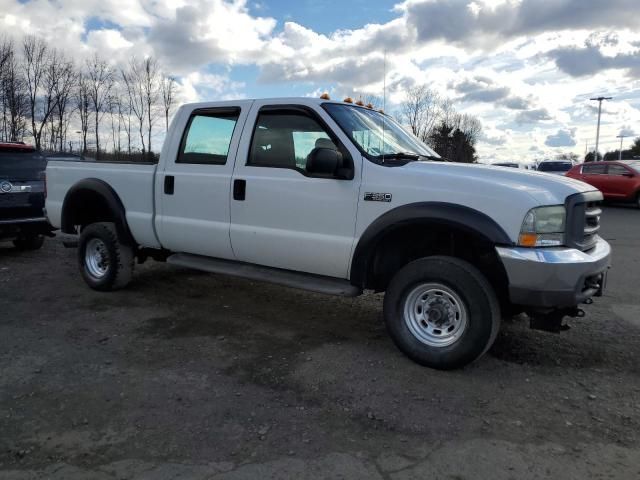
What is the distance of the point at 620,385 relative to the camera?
380cm

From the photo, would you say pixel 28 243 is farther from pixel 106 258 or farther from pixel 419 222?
pixel 419 222

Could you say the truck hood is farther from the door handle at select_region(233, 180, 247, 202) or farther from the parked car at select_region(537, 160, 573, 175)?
the parked car at select_region(537, 160, 573, 175)

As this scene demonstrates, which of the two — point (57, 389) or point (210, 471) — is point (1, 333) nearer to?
point (57, 389)

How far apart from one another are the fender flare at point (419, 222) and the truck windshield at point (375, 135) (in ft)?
1.87

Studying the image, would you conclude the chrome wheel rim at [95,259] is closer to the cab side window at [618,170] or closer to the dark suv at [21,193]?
the dark suv at [21,193]

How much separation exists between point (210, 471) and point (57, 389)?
1597 millimetres

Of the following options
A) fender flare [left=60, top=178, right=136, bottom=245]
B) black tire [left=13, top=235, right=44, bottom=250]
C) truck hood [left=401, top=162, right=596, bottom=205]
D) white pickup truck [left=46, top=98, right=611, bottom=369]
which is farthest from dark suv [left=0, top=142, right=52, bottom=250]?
truck hood [left=401, top=162, right=596, bottom=205]

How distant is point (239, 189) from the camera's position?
4895mm

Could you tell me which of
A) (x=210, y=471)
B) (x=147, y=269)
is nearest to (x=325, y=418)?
(x=210, y=471)

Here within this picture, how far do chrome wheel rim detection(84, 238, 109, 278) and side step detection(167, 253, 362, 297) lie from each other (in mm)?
1185

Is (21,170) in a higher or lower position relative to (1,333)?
higher

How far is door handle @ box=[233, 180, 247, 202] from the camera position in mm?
4863

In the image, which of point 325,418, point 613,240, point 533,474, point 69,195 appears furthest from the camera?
Result: point 613,240

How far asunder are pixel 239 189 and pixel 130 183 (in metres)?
1.62
